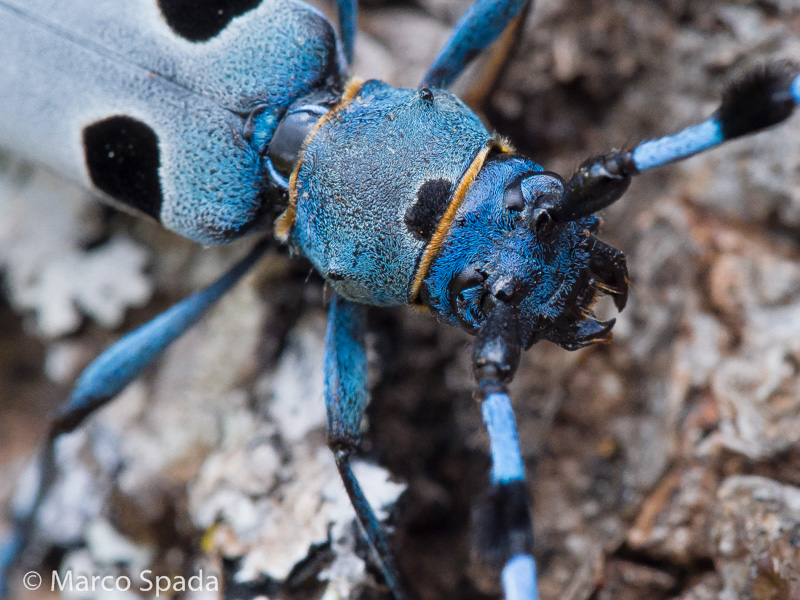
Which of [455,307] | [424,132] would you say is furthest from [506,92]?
[455,307]

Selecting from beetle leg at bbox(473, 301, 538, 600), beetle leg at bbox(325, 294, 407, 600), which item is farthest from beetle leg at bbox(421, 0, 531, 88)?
beetle leg at bbox(473, 301, 538, 600)

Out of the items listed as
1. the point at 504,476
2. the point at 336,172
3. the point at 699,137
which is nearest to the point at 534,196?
the point at 699,137

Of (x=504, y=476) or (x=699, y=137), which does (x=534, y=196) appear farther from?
(x=504, y=476)

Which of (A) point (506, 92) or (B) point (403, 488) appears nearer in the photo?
(B) point (403, 488)

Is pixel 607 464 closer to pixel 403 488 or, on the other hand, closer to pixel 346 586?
pixel 403 488

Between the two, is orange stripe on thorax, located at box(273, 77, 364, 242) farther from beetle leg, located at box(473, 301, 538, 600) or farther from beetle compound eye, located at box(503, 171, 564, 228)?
beetle leg, located at box(473, 301, 538, 600)
